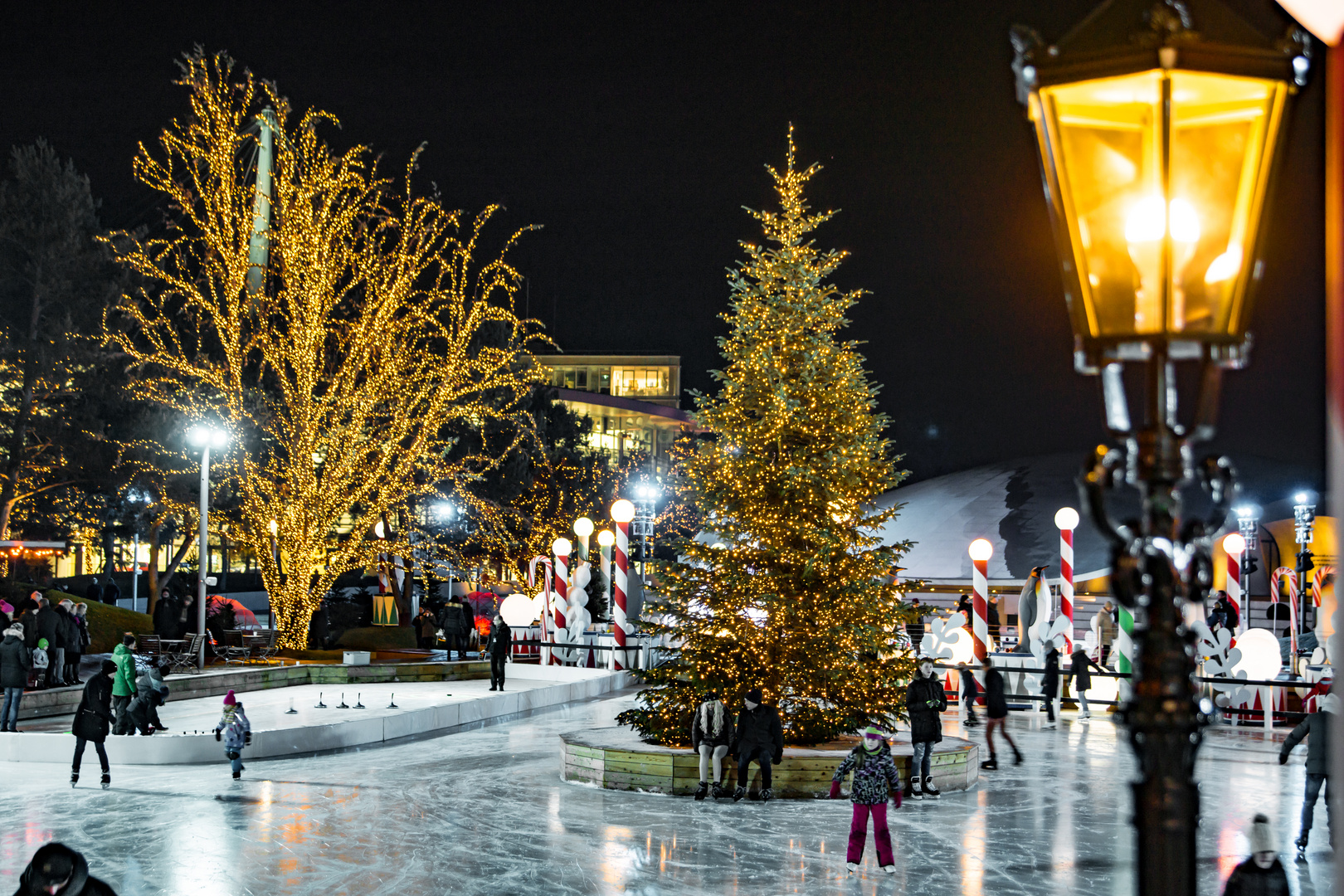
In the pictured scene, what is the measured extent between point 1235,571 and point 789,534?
72.4ft

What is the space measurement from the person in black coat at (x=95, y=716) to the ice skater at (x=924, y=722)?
326 inches

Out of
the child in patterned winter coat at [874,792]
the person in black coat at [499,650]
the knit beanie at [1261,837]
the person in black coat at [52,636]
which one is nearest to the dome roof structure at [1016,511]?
the person in black coat at [499,650]

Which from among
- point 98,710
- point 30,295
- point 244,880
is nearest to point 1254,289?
point 244,880

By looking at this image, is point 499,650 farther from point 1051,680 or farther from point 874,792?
point 874,792

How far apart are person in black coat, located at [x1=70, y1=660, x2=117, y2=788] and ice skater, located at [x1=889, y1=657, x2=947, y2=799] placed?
8273mm

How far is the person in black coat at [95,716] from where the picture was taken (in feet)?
42.4

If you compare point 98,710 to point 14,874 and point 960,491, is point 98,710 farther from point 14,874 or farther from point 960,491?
point 960,491

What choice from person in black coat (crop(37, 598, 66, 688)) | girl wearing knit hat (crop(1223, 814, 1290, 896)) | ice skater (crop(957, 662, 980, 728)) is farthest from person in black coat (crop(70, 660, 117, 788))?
ice skater (crop(957, 662, 980, 728))

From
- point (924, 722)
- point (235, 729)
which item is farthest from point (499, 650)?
point (924, 722)

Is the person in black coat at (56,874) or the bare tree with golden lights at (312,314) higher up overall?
the bare tree with golden lights at (312,314)

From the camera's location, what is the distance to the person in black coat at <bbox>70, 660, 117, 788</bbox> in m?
12.9

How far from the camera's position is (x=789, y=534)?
1404cm

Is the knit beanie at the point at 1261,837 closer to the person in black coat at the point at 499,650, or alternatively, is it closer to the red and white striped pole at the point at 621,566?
the person in black coat at the point at 499,650

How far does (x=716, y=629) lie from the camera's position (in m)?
14.0
